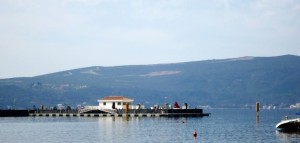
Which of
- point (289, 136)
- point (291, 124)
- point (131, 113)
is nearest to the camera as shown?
point (289, 136)

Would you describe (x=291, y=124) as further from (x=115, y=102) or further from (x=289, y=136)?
(x=115, y=102)

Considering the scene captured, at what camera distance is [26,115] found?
577ft

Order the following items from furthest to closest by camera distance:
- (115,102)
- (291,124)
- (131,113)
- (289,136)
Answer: (115,102), (131,113), (291,124), (289,136)

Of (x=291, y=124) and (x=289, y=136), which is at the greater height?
(x=291, y=124)

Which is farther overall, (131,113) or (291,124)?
(131,113)

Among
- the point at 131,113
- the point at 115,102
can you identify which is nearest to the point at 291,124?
the point at 131,113

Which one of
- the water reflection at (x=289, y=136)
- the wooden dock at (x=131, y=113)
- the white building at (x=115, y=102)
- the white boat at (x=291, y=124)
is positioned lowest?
the water reflection at (x=289, y=136)

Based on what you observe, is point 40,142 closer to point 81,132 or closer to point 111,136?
point 111,136

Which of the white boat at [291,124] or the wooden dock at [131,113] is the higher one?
the wooden dock at [131,113]

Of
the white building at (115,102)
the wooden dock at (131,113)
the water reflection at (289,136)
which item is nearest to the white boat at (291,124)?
the water reflection at (289,136)

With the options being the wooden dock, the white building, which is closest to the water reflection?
the wooden dock

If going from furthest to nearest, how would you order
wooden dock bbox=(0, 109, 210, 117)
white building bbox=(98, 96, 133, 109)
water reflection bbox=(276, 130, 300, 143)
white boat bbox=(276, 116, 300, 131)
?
white building bbox=(98, 96, 133, 109), wooden dock bbox=(0, 109, 210, 117), white boat bbox=(276, 116, 300, 131), water reflection bbox=(276, 130, 300, 143)

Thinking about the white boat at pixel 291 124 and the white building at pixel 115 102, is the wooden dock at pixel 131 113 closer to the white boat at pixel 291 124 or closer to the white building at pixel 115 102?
the white building at pixel 115 102

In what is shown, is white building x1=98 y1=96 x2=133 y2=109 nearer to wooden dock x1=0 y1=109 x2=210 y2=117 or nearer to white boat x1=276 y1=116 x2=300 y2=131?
wooden dock x1=0 y1=109 x2=210 y2=117
